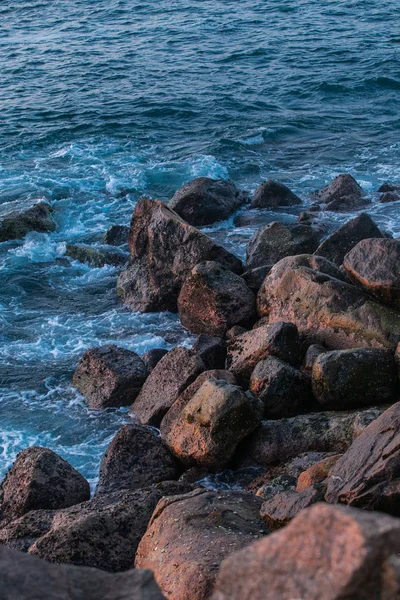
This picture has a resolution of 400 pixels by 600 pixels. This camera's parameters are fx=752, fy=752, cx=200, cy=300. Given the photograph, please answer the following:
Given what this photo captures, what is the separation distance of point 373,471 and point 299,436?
10.1 feet

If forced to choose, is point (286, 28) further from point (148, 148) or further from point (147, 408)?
point (147, 408)

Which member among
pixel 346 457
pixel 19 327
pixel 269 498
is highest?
pixel 346 457

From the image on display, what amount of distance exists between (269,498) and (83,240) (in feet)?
44.9

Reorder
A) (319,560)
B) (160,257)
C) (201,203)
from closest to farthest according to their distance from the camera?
(319,560)
(160,257)
(201,203)

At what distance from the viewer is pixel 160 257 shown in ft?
56.7

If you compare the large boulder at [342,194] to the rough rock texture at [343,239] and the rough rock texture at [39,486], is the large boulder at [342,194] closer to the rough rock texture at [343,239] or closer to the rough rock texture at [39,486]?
the rough rock texture at [343,239]

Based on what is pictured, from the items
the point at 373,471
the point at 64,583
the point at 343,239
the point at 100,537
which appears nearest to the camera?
the point at 64,583

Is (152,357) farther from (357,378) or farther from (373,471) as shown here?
(373,471)

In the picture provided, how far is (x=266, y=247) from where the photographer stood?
17.4 metres

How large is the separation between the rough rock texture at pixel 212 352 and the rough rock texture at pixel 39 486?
11.9ft

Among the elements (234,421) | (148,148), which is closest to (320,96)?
(148,148)

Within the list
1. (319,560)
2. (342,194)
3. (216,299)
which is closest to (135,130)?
(342,194)

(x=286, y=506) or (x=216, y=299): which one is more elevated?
(x=286, y=506)

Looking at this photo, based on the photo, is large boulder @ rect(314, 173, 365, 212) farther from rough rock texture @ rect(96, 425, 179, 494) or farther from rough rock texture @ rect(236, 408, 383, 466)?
rough rock texture @ rect(96, 425, 179, 494)
